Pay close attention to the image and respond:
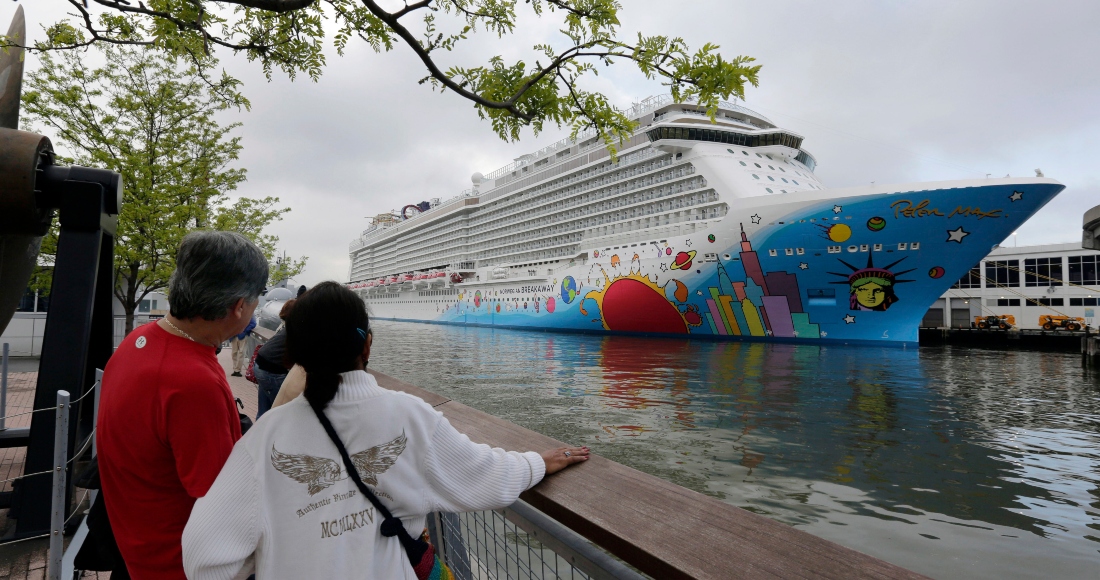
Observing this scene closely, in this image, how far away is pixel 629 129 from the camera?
4.10 m

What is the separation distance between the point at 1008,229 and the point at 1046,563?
54.7 ft

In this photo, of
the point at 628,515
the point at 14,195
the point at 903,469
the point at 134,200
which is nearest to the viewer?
the point at 628,515

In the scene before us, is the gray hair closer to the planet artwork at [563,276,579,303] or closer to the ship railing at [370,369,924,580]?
the ship railing at [370,369,924,580]

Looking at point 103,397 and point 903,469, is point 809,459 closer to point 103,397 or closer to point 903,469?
point 903,469

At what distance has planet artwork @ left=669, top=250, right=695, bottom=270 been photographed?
807 inches

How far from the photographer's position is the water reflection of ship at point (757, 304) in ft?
62.6

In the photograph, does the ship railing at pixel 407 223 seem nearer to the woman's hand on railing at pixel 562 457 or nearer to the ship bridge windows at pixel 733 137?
the ship bridge windows at pixel 733 137

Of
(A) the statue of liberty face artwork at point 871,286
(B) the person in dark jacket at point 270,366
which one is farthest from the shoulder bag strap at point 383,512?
(A) the statue of liberty face artwork at point 871,286

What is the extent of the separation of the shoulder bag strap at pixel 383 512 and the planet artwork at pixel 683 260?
20090 millimetres

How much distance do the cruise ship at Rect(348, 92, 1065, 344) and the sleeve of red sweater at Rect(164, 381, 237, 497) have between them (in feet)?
37.8

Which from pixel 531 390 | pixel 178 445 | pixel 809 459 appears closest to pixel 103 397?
pixel 178 445

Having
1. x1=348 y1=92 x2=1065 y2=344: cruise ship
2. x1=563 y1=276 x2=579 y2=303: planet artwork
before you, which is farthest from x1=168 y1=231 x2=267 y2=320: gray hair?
x1=563 y1=276 x2=579 y2=303: planet artwork

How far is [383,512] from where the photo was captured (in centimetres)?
112

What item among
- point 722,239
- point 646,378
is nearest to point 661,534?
point 646,378
